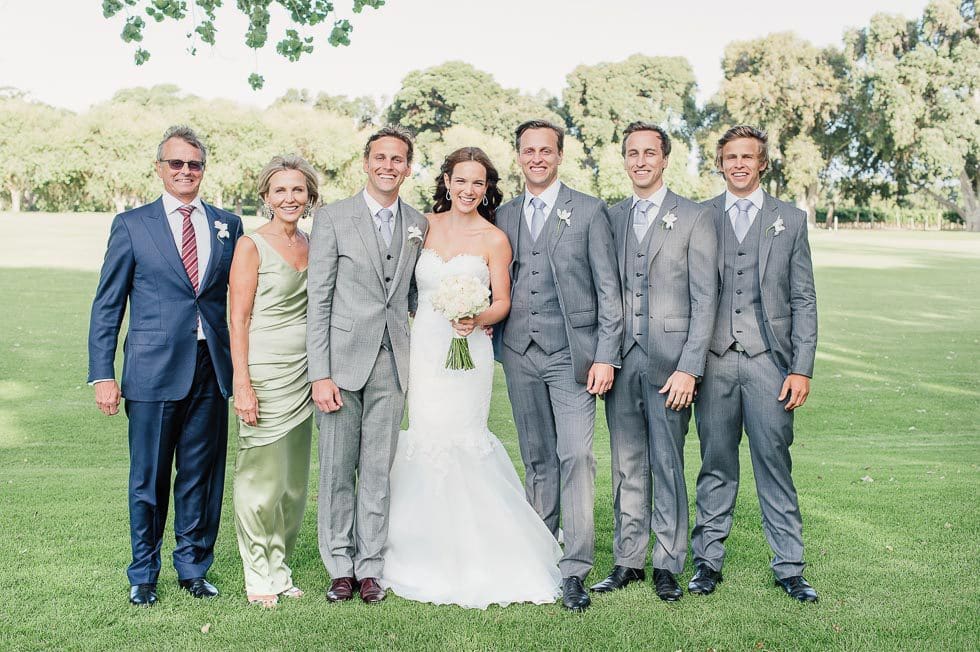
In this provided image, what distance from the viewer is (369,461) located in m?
5.15

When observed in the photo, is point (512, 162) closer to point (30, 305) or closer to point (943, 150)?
point (943, 150)

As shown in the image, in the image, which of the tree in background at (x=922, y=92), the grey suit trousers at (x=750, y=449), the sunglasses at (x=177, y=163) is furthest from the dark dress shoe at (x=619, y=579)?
the tree in background at (x=922, y=92)

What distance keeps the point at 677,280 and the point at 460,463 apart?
167cm

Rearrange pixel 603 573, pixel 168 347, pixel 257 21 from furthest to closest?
pixel 257 21
pixel 603 573
pixel 168 347

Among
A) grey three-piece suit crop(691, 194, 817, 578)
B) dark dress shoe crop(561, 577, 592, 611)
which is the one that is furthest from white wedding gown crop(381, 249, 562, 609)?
grey three-piece suit crop(691, 194, 817, 578)

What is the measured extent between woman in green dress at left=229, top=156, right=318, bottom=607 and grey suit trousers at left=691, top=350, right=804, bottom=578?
7.61ft

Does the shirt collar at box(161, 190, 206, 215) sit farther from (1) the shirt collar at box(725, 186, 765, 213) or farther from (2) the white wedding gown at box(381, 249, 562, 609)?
(1) the shirt collar at box(725, 186, 765, 213)

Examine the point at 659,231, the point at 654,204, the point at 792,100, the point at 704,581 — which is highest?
the point at 792,100

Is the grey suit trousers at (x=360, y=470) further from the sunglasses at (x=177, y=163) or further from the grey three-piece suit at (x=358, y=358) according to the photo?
the sunglasses at (x=177, y=163)

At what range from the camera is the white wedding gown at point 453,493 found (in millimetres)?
5164

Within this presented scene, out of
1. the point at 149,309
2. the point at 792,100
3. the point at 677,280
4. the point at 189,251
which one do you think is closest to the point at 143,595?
the point at 149,309

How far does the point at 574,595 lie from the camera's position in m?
4.90

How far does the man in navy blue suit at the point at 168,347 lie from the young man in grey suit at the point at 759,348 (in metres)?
2.78

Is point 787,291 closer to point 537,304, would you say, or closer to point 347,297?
point 537,304
